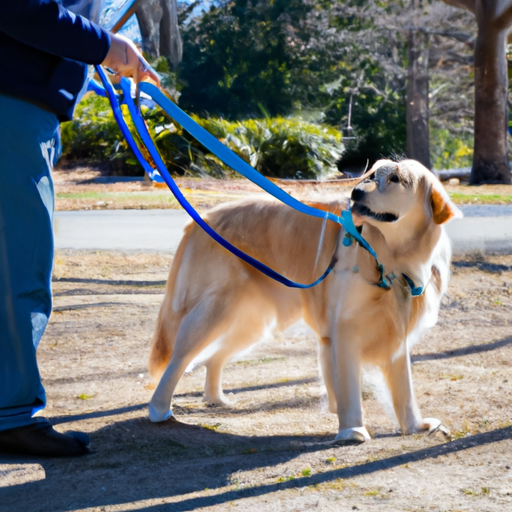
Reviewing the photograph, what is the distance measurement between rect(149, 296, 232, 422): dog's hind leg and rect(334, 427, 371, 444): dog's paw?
2.93 feet

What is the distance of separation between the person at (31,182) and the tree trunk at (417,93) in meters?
21.7

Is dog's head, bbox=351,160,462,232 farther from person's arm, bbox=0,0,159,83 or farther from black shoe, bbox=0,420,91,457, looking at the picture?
black shoe, bbox=0,420,91,457

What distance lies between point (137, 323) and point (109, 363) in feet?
3.48

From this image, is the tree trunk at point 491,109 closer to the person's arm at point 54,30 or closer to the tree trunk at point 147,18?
the tree trunk at point 147,18

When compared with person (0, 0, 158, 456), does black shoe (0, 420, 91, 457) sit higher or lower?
lower

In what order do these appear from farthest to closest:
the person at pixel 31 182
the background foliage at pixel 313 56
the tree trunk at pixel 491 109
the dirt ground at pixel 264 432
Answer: the background foliage at pixel 313 56
the tree trunk at pixel 491 109
the person at pixel 31 182
the dirt ground at pixel 264 432

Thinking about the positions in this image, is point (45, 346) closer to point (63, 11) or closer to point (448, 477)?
point (63, 11)

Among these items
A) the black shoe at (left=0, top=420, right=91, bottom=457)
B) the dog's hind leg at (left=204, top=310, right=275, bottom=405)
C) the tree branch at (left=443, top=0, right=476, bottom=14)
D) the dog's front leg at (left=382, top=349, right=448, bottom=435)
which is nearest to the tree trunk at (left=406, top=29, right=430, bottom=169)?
the tree branch at (left=443, top=0, right=476, bottom=14)

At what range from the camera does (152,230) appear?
11094 mm

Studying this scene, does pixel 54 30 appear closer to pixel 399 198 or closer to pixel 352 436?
pixel 399 198

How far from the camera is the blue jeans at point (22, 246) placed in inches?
114

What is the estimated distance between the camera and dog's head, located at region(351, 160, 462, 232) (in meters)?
3.27

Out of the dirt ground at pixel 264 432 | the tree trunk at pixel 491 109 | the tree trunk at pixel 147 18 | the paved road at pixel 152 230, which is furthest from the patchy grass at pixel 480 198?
the dirt ground at pixel 264 432

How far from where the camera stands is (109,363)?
5070 millimetres
